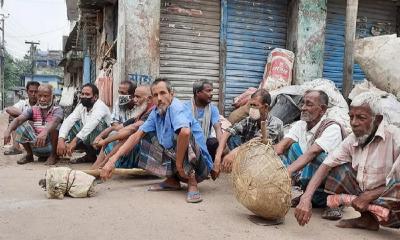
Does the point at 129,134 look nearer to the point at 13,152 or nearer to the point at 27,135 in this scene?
the point at 27,135

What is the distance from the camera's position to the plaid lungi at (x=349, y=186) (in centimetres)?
271

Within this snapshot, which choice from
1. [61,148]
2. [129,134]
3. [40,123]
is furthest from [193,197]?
[40,123]

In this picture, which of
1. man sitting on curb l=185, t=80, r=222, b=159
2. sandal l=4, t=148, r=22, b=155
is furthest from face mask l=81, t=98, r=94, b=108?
sandal l=4, t=148, r=22, b=155

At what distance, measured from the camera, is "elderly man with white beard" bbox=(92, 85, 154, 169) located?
4234 mm

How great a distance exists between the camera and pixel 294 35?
6.98 meters

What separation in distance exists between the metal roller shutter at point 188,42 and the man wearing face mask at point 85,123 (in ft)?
5.14

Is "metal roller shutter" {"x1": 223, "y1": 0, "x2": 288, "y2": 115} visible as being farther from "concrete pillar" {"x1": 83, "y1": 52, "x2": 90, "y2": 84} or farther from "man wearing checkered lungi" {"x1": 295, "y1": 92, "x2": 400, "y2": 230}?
"concrete pillar" {"x1": 83, "y1": 52, "x2": 90, "y2": 84}

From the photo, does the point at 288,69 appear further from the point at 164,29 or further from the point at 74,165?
the point at 74,165

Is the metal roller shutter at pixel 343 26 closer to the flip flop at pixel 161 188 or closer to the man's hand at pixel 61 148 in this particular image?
the flip flop at pixel 161 188

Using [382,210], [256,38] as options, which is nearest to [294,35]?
[256,38]

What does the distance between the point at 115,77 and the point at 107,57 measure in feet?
3.98

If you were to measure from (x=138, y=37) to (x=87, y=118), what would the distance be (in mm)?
1556

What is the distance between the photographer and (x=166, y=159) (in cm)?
384

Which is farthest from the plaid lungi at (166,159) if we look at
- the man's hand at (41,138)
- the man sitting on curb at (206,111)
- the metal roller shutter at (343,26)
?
the metal roller shutter at (343,26)
